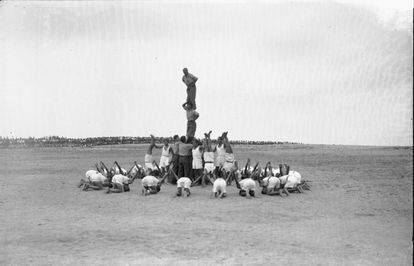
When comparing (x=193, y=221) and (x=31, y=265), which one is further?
(x=193, y=221)

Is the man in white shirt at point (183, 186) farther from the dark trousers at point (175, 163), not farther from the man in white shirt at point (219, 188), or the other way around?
the dark trousers at point (175, 163)

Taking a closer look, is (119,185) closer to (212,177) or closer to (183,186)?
(183,186)

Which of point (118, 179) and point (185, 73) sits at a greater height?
point (185, 73)

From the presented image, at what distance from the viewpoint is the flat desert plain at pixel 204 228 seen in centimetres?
859

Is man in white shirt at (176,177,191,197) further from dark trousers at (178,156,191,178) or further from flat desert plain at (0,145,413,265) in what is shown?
dark trousers at (178,156,191,178)

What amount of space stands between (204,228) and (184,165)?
293 inches

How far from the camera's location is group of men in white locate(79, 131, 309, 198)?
15.5 meters

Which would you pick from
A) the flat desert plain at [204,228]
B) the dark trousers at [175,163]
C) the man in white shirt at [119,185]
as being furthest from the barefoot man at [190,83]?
the man in white shirt at [119,185]

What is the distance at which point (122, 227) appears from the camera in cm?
1095

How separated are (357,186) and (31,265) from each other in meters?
13.5

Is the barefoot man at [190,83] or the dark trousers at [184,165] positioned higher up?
the barefoot man at [190,83]

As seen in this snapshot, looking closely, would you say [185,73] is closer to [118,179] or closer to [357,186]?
[118,179]

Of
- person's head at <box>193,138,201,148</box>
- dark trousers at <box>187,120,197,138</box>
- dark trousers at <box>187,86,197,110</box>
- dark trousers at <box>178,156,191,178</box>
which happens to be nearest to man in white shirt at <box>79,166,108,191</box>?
dark trousers at <box>178,156,191,178</box>

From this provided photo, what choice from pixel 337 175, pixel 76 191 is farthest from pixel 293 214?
pixel 337 175
